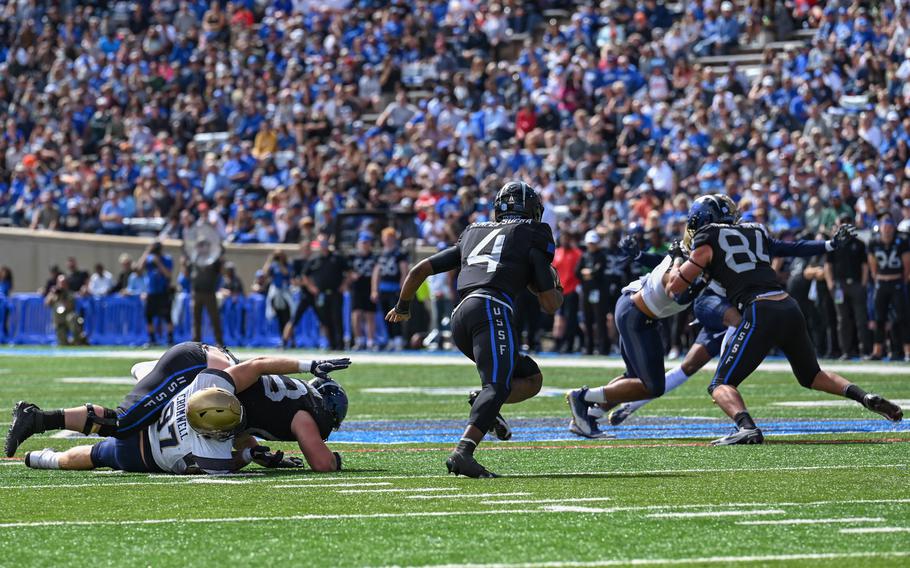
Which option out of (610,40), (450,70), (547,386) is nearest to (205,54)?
(450,70)

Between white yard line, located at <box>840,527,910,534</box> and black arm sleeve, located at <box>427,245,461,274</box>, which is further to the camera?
black arm sleeve, located at <box>427,245,461,274</box>

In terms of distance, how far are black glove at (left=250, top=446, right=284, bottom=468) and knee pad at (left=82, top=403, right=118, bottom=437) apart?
755 mm

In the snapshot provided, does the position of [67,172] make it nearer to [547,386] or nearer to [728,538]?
[547,386]

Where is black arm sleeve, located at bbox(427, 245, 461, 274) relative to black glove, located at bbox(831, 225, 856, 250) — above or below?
below

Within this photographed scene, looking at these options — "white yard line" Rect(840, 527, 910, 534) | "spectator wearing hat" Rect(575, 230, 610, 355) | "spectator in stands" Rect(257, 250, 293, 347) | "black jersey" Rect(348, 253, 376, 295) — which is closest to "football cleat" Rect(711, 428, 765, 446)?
"white yard line" Rect(840, 527, 910, 534)

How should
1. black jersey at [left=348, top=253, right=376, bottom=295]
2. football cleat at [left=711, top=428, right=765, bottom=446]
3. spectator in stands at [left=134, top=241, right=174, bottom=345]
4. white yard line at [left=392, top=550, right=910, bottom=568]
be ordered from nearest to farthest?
white yard line at [left=392, top=550, right=910, bottom=568] < football cleat at [left=711, top=428, right=765, bottom=446] < black jersey at [left=348, top=253, right=376, bottom=295] < spectator in stands at [left=134, top=241, right=174, bottom=345]

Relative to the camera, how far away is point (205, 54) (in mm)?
34781

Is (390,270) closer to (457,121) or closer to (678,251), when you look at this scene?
(457,121)

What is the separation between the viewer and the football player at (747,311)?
1029cm

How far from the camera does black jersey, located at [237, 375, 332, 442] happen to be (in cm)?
887

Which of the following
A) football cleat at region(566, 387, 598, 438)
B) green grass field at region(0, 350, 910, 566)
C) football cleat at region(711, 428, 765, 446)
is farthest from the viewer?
football cleat at region(566, 387, 598, 438)

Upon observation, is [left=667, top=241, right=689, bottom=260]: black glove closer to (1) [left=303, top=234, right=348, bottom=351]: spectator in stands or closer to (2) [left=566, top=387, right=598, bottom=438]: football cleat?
(2) [left=566, top=387, right=598, bottom=438]: football cleat

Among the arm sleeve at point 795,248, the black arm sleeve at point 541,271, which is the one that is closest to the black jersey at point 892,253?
the arm sleeve at point 795,248

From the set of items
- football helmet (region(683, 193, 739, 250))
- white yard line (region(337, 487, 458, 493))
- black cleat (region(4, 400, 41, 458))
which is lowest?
white yard line (region(337, 487, 458, 493))
